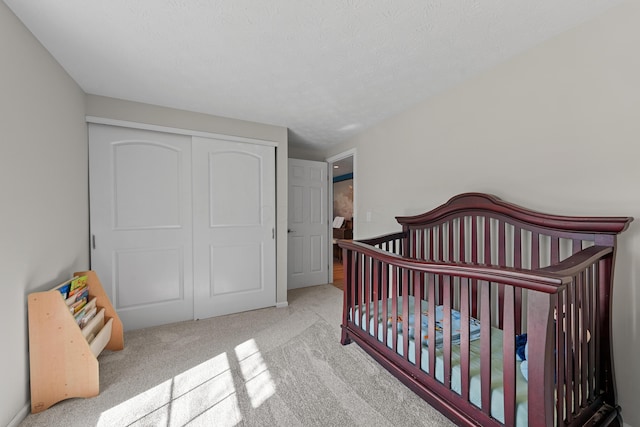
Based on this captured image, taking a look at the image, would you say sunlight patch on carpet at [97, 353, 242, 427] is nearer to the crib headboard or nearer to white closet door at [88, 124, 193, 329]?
white closet door at [88, 124, 193, 329]

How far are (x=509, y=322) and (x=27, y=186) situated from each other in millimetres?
2468

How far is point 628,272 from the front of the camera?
1.28 m

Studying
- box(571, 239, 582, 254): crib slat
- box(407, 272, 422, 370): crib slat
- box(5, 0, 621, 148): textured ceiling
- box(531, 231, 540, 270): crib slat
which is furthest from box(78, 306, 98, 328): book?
box(571, 239, 582, 254): crib slat

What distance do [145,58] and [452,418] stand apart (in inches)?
107

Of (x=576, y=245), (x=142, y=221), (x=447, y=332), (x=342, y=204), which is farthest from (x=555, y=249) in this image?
(x=342, y=204)

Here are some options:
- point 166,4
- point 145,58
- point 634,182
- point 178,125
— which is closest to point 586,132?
point 634,182

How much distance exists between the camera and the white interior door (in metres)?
3.80

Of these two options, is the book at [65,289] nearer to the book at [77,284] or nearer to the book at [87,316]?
the book at [77,284]

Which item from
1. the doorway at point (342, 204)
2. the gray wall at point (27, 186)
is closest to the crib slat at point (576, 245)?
the gray wall at point (27, 186)

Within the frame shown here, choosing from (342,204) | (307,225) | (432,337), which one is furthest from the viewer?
(342,204)

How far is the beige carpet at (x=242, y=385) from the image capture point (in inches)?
54.0

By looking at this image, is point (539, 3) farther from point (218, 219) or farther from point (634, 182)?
point (218, 219)

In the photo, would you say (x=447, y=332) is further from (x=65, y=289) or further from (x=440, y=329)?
(x=65, y=289)

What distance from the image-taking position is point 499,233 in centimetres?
171
